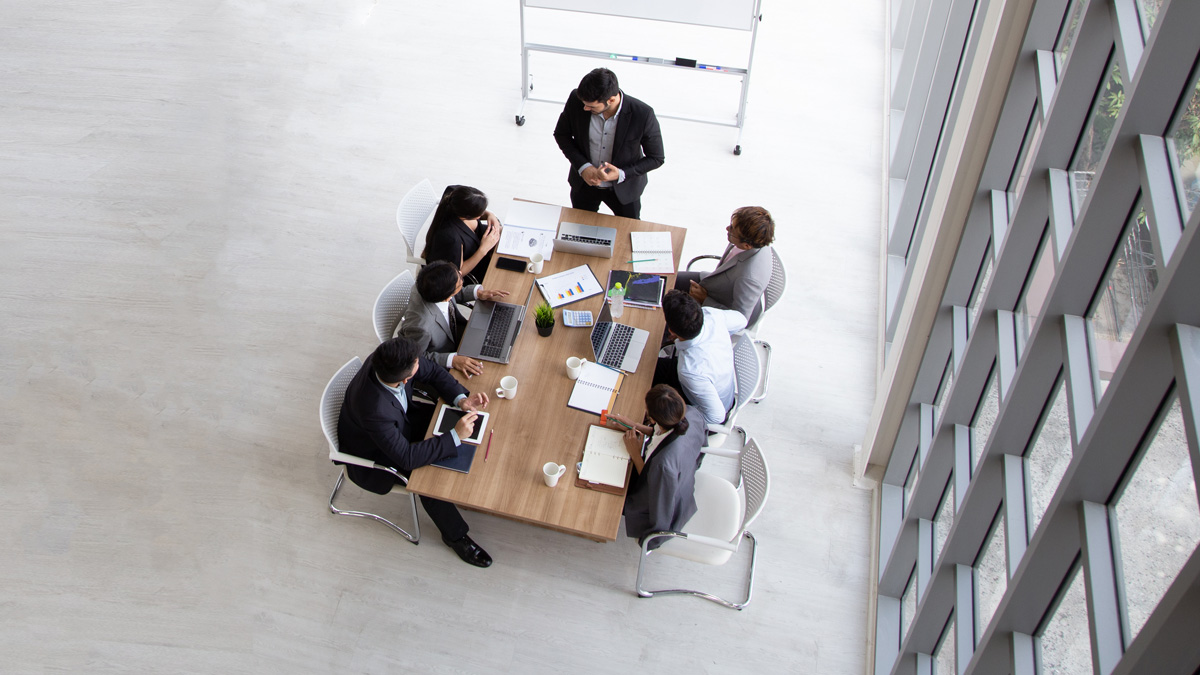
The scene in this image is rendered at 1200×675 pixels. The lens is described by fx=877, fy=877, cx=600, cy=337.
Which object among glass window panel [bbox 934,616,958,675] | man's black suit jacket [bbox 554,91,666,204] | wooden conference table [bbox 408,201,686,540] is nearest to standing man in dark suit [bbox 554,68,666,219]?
man's black suit jacket [bbox 554,91,666,204]

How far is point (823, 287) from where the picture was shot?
20.4 feet

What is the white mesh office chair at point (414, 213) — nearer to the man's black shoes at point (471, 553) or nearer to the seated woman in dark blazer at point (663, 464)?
the man's black shoes at point (471, 553)

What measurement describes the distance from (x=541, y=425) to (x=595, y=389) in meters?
0.36

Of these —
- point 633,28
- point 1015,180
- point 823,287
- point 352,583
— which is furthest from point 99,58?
A: point 1015,180

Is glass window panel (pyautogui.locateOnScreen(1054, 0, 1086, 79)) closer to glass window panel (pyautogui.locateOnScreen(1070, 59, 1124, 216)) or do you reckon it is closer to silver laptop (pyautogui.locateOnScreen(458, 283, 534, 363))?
glass window panel (pyautogui.locateOnScreen(1070, 59, 1124, 216))

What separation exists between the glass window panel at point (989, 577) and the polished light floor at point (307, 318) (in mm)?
1401

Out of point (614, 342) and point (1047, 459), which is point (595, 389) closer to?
point (614, 342)

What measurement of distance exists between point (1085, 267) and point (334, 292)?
4.88 meters

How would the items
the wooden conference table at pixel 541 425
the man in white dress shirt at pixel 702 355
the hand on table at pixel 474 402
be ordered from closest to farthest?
the wooden conference table at pixel 541 425 < the man in white dress shirt at pixel 702 355 < the hand on table at pixel 474 402

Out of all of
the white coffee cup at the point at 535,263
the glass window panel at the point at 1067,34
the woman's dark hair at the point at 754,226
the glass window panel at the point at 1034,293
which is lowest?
the white coffee cup at the point at 535,263

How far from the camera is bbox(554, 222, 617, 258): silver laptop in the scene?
206 inches

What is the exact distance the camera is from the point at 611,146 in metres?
5.49

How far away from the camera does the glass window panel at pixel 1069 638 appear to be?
2.51 meters

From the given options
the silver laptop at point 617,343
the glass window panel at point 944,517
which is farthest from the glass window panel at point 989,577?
the silver laptop at point 617,343
